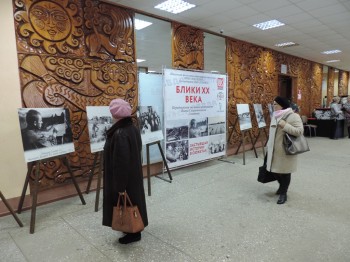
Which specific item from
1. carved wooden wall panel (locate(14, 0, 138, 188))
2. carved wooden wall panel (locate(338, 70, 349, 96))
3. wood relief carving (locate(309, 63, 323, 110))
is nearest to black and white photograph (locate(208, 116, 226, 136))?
carved wooden wall panel (locate(14, 0, 138, 188))

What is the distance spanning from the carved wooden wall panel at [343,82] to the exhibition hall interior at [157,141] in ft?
→ 25.6

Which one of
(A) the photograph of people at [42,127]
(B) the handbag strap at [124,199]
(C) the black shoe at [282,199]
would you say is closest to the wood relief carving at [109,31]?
(A) the photograph of people at [42,127]

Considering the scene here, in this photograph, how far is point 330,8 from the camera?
453 centimetres

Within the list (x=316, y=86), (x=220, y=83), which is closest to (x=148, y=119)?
(x=220, y=83)

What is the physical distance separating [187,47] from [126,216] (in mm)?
3944

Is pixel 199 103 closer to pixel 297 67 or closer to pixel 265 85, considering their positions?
pixel 265 85

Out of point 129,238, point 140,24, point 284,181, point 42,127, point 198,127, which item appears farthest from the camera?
point 198,127

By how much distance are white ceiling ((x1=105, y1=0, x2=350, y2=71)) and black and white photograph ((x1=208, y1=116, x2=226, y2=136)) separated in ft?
6.34

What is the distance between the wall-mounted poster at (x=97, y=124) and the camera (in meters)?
3.38

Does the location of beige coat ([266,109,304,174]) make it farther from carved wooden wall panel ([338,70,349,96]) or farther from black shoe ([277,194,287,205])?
carved wooden wall panel ([338,70,349,96])

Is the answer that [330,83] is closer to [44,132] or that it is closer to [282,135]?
[282,135]

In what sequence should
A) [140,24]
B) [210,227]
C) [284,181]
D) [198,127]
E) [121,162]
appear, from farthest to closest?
[198,127]
[140,24]
[284,181]
[210,227]
[121,162]

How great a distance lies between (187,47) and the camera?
5.23 metres

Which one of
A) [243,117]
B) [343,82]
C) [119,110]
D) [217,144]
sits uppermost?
[343,82]
